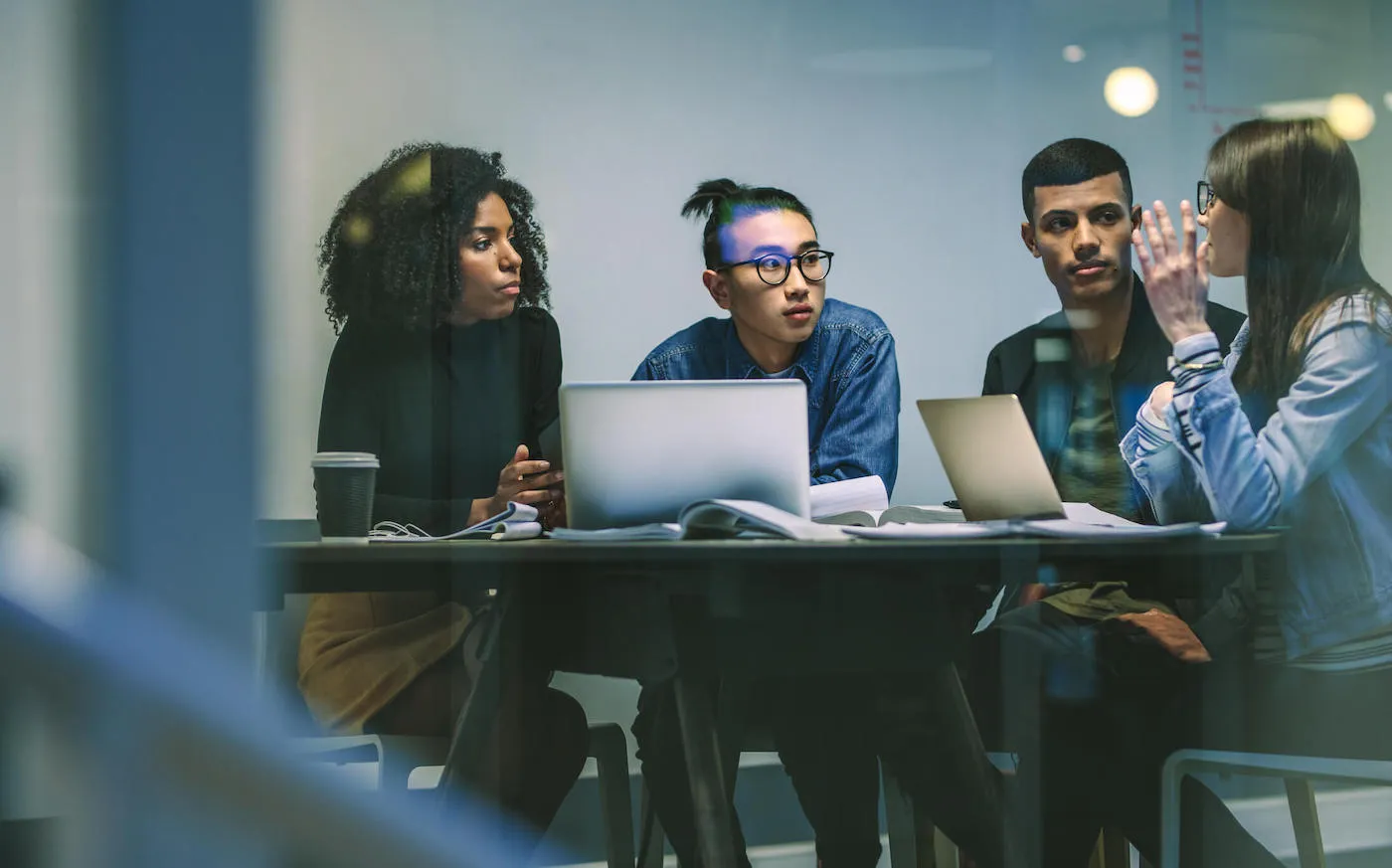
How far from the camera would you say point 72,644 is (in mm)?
305

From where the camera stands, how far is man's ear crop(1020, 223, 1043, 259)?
2.75 m

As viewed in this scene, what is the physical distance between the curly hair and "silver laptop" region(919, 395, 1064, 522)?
1426mm

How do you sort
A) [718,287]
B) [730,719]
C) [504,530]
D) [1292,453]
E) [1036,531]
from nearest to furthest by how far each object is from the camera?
[1036,531] < [730,719] < [504,530] < [1292,453] < [718,287]

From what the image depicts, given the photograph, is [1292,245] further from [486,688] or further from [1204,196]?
[486,688]

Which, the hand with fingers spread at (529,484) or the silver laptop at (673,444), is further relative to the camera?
the hand with fingers spread at (529,484)

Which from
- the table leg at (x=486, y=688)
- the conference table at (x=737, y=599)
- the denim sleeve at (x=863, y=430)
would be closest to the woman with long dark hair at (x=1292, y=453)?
the conference table at (x=737, y=599)

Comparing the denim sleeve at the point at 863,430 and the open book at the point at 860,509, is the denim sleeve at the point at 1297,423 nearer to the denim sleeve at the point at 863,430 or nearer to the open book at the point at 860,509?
Answer: the open book at the point at 860,509

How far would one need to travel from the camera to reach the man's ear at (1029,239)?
2750mm

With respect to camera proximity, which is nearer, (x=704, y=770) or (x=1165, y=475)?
(x=704, y=770)

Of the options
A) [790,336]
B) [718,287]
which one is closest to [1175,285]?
[790,336]

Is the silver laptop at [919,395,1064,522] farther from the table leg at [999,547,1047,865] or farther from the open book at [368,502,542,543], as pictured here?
the open book at [368,502,542,543]

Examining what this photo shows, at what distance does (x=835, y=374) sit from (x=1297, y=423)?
880 millimetres

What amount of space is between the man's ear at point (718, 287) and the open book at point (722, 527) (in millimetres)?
1271

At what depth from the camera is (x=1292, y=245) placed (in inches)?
73.8
